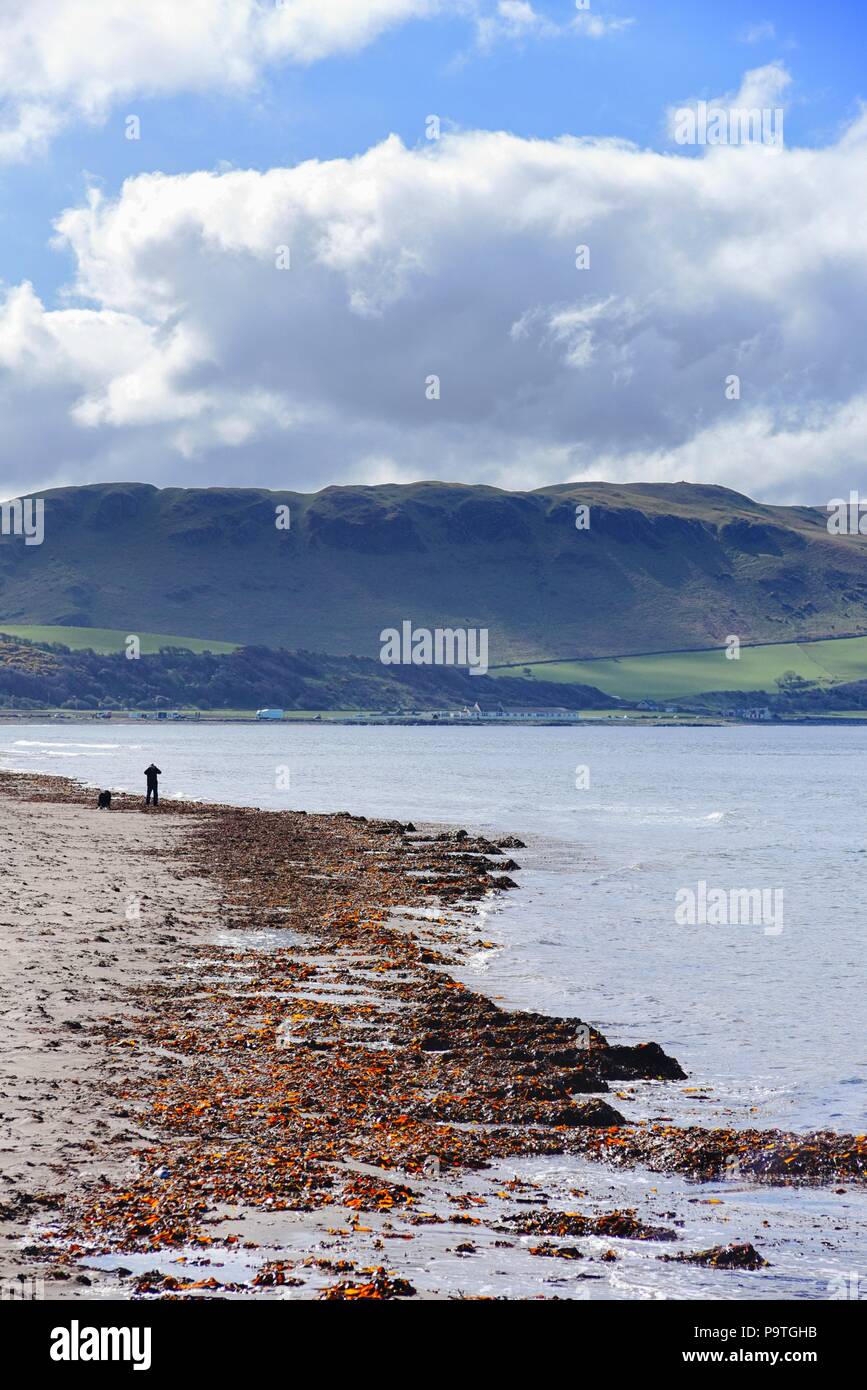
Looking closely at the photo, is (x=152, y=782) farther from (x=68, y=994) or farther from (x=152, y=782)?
(x=68, y=994)

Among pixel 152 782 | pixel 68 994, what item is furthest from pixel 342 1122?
pixel 152 782

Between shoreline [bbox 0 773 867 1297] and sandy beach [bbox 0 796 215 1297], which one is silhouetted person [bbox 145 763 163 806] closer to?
sandy beach [bbox 0 796 215 1297]

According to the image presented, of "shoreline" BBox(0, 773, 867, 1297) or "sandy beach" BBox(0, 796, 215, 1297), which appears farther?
"sandy beach" BBox(0, 796, 215, 1297)

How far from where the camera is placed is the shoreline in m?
10.2

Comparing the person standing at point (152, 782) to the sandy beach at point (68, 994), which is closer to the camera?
the sandy beach at point (68, 994)

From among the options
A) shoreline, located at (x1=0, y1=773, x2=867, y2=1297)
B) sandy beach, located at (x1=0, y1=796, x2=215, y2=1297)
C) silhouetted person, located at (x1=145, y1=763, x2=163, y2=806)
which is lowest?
shoreline, located at (x1=0, y1=773, x2=867, y2=1297)

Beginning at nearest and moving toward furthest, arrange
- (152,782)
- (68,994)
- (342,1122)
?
(342,1122) < (68,994) < (152,782)

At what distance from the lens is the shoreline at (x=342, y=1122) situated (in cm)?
1018

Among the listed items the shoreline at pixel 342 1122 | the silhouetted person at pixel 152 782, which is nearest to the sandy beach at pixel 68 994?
the shoreline at pixel 342 1122

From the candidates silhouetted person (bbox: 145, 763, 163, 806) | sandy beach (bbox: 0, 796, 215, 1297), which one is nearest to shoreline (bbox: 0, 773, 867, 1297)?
sandy beach (bbox: 0, 796, 215, 1297)

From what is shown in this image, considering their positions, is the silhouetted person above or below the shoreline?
above

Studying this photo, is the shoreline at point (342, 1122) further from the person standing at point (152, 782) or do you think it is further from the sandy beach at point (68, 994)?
the person standing at point (152, 782)

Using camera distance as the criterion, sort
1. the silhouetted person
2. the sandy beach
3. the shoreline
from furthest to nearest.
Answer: the silhouetted person < the sandy beach < the shoreline

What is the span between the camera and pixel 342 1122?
13.6 metres
